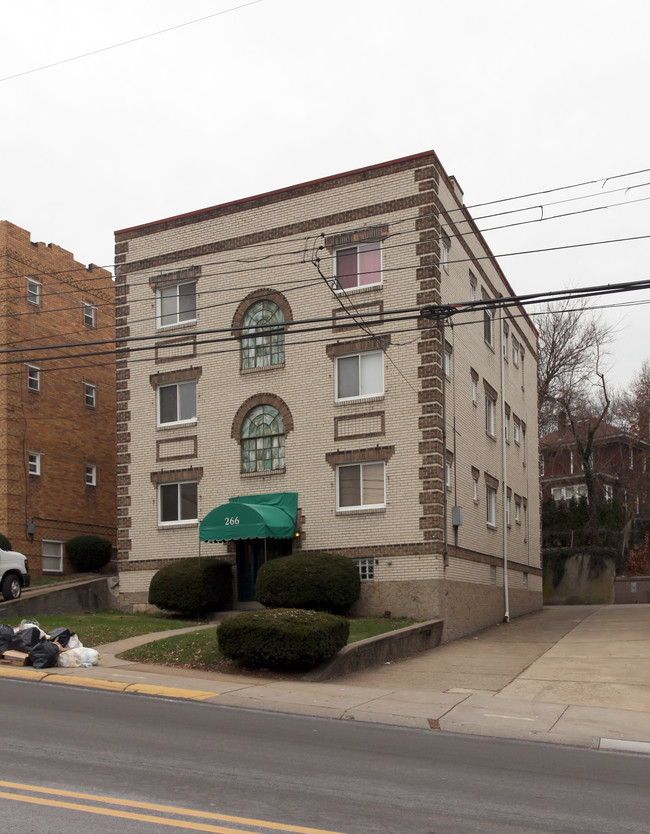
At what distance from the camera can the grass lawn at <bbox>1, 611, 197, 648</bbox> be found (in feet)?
67.1

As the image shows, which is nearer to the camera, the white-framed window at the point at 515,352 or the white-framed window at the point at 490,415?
the white-framed window at the point at 490,415

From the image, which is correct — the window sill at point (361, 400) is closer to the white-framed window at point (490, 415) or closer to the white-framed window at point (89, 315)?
the white-framed window at point (490, 415)

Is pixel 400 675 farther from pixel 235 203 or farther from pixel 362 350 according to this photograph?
pixel 235 203

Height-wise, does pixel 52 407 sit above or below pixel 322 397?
above

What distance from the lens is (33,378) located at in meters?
33.8

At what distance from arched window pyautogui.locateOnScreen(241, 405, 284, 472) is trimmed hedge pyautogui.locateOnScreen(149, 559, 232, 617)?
2975 millimetres

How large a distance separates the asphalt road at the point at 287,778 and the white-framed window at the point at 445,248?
50.2ft

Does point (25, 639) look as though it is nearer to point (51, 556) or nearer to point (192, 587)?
point (192, 587)

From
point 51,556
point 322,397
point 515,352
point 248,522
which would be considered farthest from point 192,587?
point 515,352

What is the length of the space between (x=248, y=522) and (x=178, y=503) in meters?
4.23

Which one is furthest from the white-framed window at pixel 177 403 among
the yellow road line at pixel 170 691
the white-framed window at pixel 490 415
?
the yellow road line at pixel 170 691

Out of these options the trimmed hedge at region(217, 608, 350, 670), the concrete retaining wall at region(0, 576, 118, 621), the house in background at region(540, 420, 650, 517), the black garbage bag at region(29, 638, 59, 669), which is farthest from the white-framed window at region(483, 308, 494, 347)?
the house in background at region(540, 420, 650, 517)

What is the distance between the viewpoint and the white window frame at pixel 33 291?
33375 millimetres

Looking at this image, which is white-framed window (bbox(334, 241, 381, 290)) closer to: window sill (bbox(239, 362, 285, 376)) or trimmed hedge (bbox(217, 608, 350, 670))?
window sill (bbox(239, 362, 285, 376))
